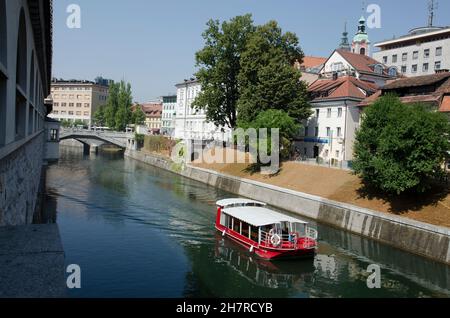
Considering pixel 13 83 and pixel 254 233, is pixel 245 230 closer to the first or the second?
pixel 254 233

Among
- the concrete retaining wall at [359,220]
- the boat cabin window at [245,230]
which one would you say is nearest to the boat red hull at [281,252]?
the boat cabin window at [245,230]

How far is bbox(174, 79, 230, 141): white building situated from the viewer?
9906cm

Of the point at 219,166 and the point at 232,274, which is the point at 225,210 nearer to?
the point at 232,274

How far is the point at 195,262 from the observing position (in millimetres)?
27141

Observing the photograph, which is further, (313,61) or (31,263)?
(313,61)

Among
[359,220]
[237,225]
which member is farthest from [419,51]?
[237,225]

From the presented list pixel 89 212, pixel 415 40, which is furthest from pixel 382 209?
pixel 415 40

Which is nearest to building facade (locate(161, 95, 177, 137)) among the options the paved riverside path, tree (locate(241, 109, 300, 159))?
tree (locate(241, 109, 300, 159))

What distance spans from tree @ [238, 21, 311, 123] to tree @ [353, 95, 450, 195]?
2361 centimetres

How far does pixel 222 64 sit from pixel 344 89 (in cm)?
1803

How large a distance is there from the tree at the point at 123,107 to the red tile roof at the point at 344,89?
65732 millimetres

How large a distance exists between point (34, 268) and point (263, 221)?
21131 mm

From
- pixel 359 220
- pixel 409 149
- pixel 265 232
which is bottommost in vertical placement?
pixel 359 220

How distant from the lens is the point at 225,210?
34906 mm
